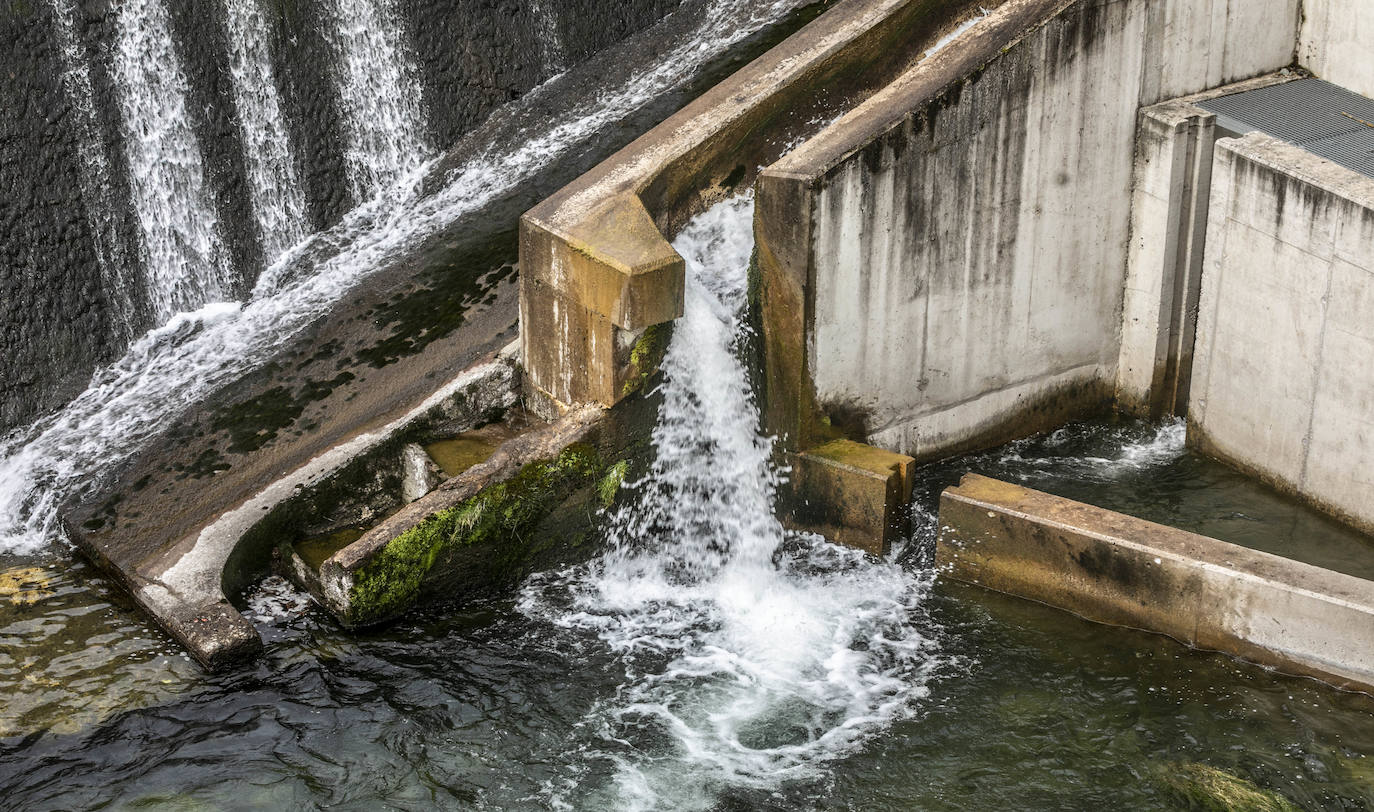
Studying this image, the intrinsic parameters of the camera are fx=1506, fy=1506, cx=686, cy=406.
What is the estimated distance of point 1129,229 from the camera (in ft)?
38.5

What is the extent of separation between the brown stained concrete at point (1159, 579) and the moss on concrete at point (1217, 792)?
1.10 m

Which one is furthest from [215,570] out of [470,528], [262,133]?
[262,133]

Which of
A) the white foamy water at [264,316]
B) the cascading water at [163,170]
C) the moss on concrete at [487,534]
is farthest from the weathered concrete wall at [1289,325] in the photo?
the cascading water at [163,170]

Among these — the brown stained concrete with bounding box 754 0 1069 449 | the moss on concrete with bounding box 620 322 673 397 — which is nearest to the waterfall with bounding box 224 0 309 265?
the moss on concrete with bounding box 620 322 673 397

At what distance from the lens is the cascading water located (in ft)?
37.8

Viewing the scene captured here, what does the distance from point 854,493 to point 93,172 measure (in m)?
6.19

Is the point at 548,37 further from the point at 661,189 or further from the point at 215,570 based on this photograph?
the point at 215,570

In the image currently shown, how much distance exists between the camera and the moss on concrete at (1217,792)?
806 centimetres

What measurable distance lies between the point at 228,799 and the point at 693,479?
3.87 meters

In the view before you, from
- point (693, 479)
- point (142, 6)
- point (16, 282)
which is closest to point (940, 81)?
point (693, 479)

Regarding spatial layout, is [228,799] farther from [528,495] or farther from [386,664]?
A: [528,495]

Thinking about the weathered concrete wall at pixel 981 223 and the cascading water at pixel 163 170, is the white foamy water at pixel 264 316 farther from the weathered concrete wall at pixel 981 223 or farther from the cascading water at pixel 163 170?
the weathered concrete wall at pixel 981 223

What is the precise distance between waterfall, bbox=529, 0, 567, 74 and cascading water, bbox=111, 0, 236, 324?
3150 millimetres

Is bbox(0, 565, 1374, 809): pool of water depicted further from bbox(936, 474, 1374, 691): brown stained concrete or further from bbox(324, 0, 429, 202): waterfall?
bbox(324, 0, 429, 202): waterfall
